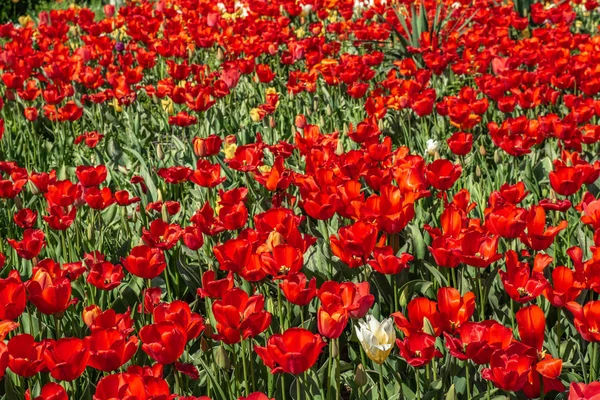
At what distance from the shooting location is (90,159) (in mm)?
4242

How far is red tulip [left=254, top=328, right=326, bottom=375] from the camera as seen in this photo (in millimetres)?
1619

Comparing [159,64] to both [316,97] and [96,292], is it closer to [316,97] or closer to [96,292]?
[316,97]

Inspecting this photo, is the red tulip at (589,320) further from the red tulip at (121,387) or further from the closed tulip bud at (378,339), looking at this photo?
the red tulip at (121,387)

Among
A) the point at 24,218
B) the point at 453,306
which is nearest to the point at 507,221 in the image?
the point at 453,306

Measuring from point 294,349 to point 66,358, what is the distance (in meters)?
0.50

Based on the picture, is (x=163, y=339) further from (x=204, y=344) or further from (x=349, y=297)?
(x=349, y=297)

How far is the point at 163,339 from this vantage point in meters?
1.73

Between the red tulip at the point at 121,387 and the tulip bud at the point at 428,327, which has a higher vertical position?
the red tulip at the point at 121,387

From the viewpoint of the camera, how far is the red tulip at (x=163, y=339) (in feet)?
5.65

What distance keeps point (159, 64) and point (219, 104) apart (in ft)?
5.53

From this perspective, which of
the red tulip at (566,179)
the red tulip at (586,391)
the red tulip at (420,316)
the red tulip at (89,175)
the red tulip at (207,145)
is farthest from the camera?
the red tulip at (207,145)

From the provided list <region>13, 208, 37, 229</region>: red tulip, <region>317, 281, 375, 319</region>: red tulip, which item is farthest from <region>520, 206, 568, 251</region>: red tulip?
<region>13, 208, 37, 229</region>: red tulip

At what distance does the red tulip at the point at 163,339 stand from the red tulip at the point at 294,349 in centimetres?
21

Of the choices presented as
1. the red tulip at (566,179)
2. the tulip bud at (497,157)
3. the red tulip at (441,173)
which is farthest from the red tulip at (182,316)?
the tulip bud at (497,157)
